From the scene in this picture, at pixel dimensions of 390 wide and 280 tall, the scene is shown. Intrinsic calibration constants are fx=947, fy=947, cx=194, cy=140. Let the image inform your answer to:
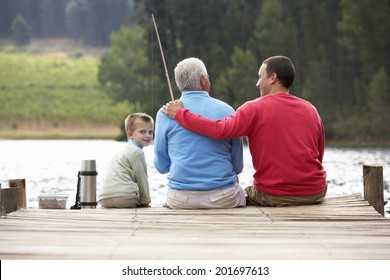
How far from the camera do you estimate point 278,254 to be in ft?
14.2

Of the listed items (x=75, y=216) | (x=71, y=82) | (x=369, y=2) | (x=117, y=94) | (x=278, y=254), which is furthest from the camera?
(x=71, y=82)

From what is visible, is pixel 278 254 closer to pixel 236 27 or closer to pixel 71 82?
pixel 236 27

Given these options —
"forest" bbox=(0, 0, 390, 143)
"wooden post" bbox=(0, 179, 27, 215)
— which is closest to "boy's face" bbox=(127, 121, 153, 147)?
"wooden post" bbox=(0, 179, 27, 215)

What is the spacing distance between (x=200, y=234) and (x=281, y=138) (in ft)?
4.56

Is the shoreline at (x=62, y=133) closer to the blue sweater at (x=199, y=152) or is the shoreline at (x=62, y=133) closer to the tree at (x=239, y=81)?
the tree at (x=239, y=81)

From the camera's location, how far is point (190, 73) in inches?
240

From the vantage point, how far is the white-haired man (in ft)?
20.1

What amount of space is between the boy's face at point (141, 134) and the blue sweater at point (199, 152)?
19.2 inches

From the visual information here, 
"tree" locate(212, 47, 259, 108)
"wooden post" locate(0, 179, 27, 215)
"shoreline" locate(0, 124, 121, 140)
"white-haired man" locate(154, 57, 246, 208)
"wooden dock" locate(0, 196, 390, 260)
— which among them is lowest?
"wooden dock" locate(0, 196, 390, 260)

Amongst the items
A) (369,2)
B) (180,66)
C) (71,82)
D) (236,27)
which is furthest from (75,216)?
(71,82)

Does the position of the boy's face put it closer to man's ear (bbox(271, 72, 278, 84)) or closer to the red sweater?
the red sweater

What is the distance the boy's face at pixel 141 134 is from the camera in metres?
6.77

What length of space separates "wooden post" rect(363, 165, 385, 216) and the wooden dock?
856 millimetres

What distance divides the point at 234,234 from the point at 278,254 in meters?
0.70
